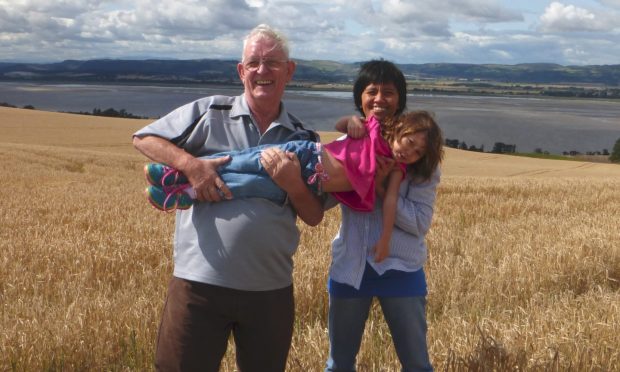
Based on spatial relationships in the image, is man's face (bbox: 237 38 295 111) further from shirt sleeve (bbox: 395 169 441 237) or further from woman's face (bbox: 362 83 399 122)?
shirt sleeve (bbox: 395 169 441 237)

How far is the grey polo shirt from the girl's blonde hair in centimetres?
50

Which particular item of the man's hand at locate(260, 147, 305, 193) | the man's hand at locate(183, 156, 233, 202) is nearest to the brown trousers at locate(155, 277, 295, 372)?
the man's hand at locate(183, 156, 233, 202)

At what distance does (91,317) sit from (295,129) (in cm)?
211

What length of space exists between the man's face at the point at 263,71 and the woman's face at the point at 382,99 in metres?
0.55

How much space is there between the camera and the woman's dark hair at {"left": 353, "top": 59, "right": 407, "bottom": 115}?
3346 mm

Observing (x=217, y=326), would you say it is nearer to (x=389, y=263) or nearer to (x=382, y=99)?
(x=389, y=263)

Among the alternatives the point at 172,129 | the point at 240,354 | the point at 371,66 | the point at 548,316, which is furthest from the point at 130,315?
the point at 548,316

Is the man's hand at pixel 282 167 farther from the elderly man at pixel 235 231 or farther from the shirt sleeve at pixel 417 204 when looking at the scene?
the shirt sleeve at pixel 417 204

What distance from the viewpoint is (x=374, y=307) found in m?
4.91

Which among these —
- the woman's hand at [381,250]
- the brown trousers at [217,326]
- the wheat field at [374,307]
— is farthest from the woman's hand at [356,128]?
the wheat field at [374,307]

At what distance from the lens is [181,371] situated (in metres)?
2.91

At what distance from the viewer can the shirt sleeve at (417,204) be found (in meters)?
3.23

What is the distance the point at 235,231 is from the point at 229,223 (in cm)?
5

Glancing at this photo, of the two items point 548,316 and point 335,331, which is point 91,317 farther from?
point 548,316
